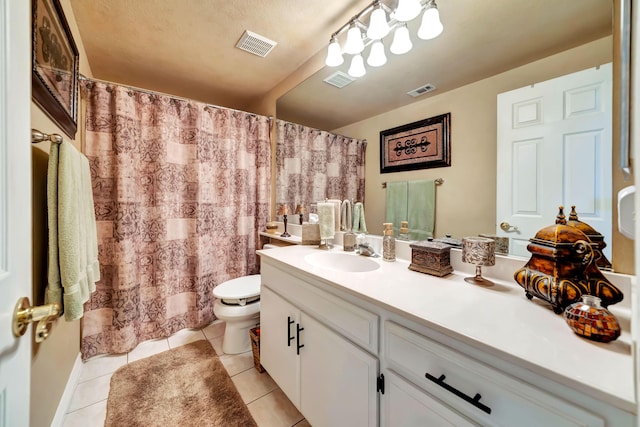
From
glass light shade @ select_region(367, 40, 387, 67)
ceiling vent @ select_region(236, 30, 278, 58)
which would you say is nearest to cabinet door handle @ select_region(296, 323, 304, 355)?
glass light shade @ select_region(367, 40, 387, 67)

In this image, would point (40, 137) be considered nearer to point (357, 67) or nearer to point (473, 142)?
point (357, 67)

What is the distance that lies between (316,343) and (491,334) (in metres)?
0.68

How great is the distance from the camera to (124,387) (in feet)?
4.56

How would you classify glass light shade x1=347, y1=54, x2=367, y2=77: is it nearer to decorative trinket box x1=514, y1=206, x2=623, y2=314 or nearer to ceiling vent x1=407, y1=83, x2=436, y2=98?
ceiling vent x1=407, y1=83, x2=436, y2=98

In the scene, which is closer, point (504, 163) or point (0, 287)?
point (0, 287)

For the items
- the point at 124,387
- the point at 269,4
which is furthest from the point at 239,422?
the point at 269,4

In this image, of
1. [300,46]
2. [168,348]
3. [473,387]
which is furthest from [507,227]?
[168,348]

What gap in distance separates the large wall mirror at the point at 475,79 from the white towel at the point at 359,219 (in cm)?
5

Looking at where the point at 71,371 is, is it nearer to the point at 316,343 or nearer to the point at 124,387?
the point at 124,387

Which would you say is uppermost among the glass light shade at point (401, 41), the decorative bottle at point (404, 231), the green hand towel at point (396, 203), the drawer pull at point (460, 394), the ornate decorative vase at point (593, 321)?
the glass light shade at point (401, 41)

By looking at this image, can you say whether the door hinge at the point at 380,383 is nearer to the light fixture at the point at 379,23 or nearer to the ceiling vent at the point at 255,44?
the light fixture at the point at 379,23

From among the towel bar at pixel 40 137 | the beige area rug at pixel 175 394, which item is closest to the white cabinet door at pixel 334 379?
the beige area rug at pixel 175 394

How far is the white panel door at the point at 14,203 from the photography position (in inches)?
16.2

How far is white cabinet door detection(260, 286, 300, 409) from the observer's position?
1.14 metres
